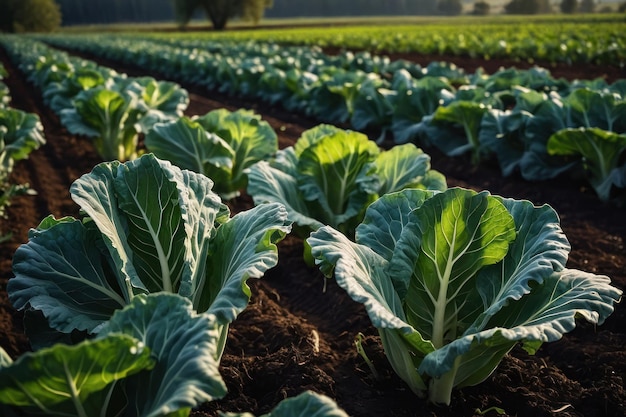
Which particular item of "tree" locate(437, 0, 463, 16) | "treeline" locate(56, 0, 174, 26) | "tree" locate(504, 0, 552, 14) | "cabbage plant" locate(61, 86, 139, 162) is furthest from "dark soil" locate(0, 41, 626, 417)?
"treeline" locate(56, 0, 174, 26)

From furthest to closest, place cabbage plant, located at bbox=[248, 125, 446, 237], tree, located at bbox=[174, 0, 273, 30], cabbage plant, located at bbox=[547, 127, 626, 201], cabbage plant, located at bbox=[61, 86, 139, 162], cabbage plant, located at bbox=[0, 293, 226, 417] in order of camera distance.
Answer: tree, located at bbox=[174, 0, 273, 30], cabbage plant, located at bbox=[61, 86, 139, 162], cabbage plant, located at bbox=[547, 127, 626, 201], cabbage plant, located at bbox=[248, 125, 446, 237], cabbage plant, located at bbox=[0, 293, 226, 417]

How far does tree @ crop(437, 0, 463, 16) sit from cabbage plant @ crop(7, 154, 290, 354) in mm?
114210

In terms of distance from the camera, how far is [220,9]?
70312 mm

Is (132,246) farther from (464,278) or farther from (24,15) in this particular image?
(24,15)

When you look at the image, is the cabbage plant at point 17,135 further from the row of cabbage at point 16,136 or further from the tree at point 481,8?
the tree at point 481,8

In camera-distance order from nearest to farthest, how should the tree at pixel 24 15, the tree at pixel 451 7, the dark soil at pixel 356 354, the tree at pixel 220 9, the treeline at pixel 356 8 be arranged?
1. the dark soil at pixel 356 354
2. the tree at pixel 220 9
3. the tree at pixel 24 15
4. the tree at pixel 451 7
5. the treeline at pixel 356 8

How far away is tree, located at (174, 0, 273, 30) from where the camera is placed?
231 ft

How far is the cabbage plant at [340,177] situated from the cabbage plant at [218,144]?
88 cm

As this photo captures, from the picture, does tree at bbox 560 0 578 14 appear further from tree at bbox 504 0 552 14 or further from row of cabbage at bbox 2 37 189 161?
row of cabbage at bbox 2 37 189 161

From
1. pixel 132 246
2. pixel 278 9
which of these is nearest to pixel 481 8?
pixel 278 9

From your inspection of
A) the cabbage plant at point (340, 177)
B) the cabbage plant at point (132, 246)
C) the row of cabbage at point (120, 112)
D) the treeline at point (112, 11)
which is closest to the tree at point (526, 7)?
the treeline at point (112, 11)

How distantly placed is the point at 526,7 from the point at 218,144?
89.8 metres

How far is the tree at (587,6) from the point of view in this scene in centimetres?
8956

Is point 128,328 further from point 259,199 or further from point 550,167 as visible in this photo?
point 550,167
